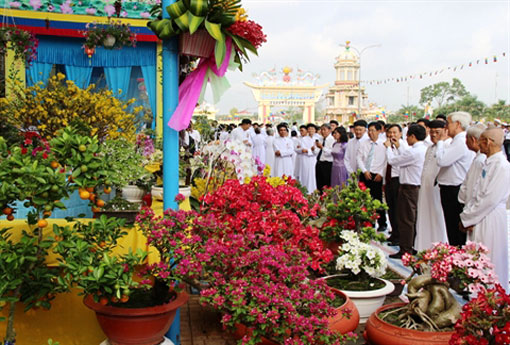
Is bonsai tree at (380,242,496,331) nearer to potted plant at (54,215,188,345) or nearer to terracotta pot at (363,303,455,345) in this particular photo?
terracotta pot at (363,303,455,345)

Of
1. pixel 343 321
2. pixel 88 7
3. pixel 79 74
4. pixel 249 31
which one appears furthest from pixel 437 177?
pixel 79 74

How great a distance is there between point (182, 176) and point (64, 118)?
1252 millimetres

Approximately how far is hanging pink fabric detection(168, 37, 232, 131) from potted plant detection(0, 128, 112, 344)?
57 centimetres

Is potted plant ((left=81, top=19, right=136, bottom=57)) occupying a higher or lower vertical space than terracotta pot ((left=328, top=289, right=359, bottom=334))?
higher

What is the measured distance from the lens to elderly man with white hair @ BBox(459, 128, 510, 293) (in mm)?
3799

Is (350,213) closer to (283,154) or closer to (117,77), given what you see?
(283,154)

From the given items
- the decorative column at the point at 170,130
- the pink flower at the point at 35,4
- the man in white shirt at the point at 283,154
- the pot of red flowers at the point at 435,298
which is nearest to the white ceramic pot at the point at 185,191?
the decorative column at the point at 170,130

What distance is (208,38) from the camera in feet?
8.69

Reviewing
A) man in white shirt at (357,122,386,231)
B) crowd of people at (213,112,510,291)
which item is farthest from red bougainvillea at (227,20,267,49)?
man in white shirt at (357,122,386,231)

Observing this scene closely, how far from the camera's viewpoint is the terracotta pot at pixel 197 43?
2.62 metres

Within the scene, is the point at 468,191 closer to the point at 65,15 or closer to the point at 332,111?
the point at 65,15

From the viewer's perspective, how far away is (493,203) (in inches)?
150

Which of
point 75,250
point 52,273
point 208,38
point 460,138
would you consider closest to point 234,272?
point 75,250

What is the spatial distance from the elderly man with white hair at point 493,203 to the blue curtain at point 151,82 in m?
8.69
